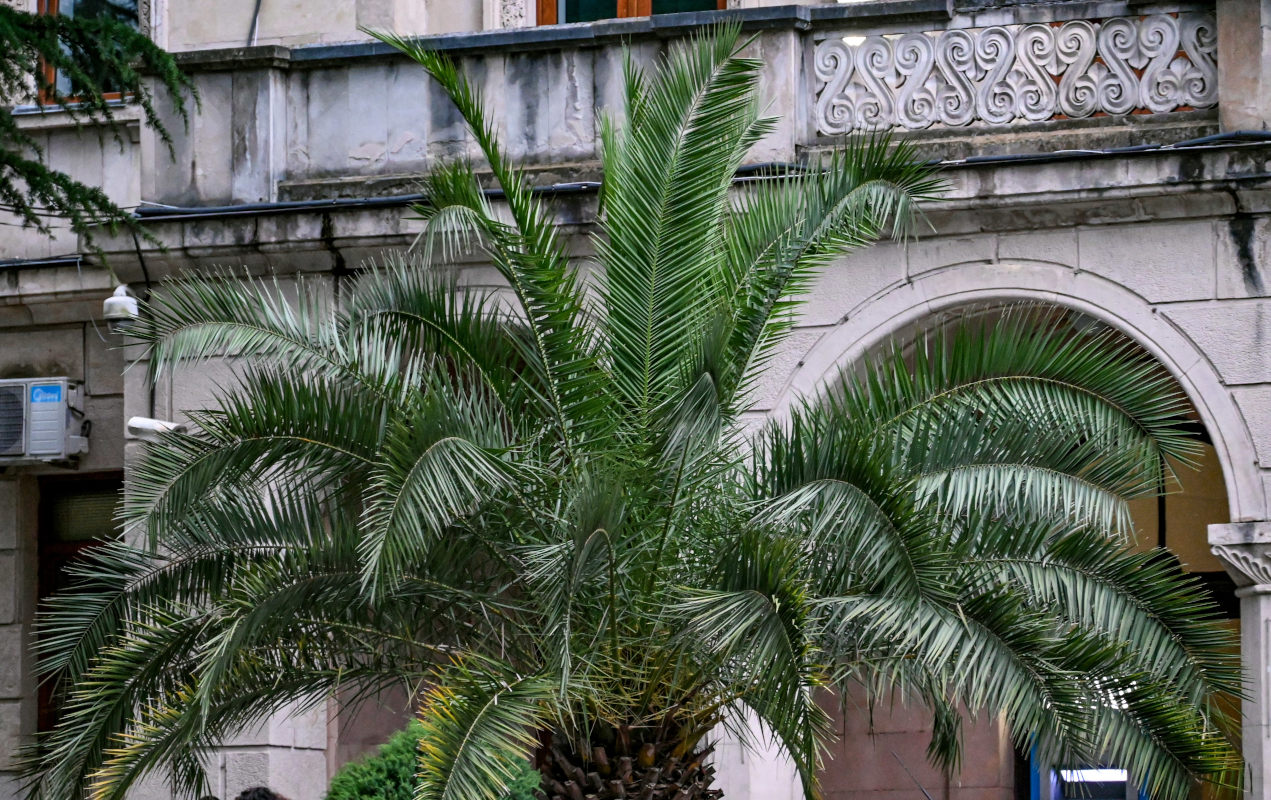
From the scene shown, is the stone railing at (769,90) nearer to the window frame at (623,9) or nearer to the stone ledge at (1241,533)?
the window frame at (623,9)

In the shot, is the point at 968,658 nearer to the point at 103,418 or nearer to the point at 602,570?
the point at 602,570

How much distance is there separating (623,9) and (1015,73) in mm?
3647

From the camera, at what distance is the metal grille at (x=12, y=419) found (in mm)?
15516

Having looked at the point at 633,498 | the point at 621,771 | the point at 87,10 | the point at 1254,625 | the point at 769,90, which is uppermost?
the point at 87,10

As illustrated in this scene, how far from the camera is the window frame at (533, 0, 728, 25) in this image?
50.4 ft

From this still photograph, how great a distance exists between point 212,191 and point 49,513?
154 inches

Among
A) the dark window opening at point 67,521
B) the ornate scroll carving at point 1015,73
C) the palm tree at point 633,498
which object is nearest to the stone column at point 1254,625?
the palm tree at point 633,498

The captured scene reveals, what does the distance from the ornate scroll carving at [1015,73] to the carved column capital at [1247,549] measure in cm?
270

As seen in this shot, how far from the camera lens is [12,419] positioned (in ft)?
51.2

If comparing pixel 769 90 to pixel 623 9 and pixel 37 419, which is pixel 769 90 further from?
pixel 37 419

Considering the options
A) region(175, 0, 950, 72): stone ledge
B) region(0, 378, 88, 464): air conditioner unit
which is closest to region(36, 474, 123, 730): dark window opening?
region(0, 378, 88, 464): air conditioner unit

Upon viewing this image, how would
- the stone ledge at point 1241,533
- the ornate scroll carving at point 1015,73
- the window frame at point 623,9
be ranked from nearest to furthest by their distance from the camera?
the stone ledge at point 1241,533 < the ornate scroll carving at point 1015,73 < the window frame at point 623,9

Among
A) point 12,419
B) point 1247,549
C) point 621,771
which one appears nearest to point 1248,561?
point 1247,549

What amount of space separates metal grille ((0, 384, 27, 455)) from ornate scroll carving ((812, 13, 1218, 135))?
6.71m
